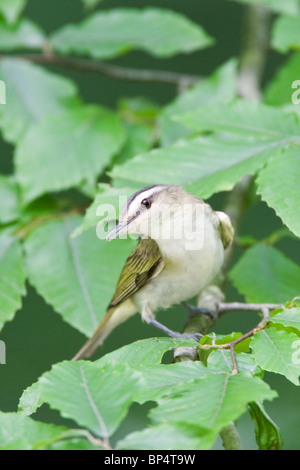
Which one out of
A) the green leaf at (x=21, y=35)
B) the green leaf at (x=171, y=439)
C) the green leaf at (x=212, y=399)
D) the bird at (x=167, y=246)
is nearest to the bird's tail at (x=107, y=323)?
the bird at (x=167, y=246)

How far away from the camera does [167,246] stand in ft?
4.89

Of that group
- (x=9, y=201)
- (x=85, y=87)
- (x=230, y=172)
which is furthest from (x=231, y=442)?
(x=85, y=87)

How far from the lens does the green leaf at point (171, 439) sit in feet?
2.72

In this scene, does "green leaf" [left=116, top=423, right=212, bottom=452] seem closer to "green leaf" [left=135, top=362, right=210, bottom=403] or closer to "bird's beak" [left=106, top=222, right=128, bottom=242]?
"green leaf" [left=135, top=362, right=210, bottom=403]

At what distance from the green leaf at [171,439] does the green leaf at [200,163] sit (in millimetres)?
724

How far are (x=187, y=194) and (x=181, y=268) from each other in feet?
0.56

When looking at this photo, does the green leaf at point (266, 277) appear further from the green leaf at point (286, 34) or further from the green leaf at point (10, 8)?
the green leaf at point (10, 8)

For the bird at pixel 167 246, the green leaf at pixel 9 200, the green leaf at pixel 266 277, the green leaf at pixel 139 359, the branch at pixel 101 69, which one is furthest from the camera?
the branch at pixel 101 69

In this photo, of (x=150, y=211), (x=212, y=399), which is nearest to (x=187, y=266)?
(x=150, y=211)

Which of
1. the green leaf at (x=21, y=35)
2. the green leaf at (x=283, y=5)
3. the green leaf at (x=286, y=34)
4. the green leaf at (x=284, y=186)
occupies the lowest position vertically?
the green leaf at (x=284, y=186)

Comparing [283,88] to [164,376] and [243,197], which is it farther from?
[164,376]

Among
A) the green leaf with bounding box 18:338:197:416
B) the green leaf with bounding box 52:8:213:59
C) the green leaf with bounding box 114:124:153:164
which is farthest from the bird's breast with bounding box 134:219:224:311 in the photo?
the green leaf with bounding box 52:8:213:59

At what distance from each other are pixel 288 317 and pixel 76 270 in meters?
0.78

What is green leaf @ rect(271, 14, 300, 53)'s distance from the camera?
2.26 metres
